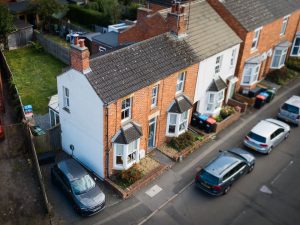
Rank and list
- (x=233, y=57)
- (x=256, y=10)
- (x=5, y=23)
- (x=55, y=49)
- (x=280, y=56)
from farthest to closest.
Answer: (x=55, y=49)
(x=5, y=23)
(x=280, y=56)
(x=256, y=10)
(x=233, y=57)

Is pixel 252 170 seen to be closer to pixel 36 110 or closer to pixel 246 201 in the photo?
pixel 246 201

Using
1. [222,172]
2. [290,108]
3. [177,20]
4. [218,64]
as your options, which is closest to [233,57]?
[218,64]

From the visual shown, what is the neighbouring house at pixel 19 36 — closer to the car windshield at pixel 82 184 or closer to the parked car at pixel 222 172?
the car windshield at pixel 82 184

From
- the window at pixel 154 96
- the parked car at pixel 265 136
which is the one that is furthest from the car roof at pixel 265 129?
the window at pixel 154 96

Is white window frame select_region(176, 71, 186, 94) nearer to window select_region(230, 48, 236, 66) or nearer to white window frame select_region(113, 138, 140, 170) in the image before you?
white window frame select_region(113, 138, 140, 170)

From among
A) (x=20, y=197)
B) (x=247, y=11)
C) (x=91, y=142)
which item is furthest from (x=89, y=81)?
(x=247, y=11)

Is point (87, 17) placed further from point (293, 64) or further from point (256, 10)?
point (293, 64)
